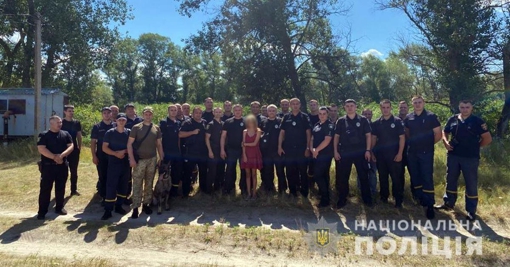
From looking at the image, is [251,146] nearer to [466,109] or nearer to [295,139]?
[295,139]

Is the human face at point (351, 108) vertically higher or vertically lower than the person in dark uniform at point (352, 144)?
higher

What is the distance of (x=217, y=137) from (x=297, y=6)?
10.1 m

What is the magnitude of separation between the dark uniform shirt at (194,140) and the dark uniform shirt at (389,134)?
3.28 metres

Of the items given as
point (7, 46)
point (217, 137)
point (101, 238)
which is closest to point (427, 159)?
point (217, 137)

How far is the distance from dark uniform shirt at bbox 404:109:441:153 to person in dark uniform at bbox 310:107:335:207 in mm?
1384

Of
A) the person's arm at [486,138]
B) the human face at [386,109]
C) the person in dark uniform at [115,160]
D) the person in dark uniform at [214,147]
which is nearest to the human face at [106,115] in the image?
the person in dark uniform at [115,160]

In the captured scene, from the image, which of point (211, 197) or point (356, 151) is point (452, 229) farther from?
point (211, 197)

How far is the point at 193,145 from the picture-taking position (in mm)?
6523

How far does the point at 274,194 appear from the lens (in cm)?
665

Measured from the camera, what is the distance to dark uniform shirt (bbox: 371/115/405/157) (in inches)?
230

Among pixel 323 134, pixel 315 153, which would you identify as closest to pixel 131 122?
pixel 315 153

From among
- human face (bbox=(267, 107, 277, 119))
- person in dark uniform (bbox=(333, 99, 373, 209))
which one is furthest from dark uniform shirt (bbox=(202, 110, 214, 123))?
person in dark uniform (bbox=(333, 99, 373, 209))

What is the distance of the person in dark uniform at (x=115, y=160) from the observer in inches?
224

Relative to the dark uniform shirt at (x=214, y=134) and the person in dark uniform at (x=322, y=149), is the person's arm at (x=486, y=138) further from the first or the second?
the dark uniform shirt at (x=214, y=134)
